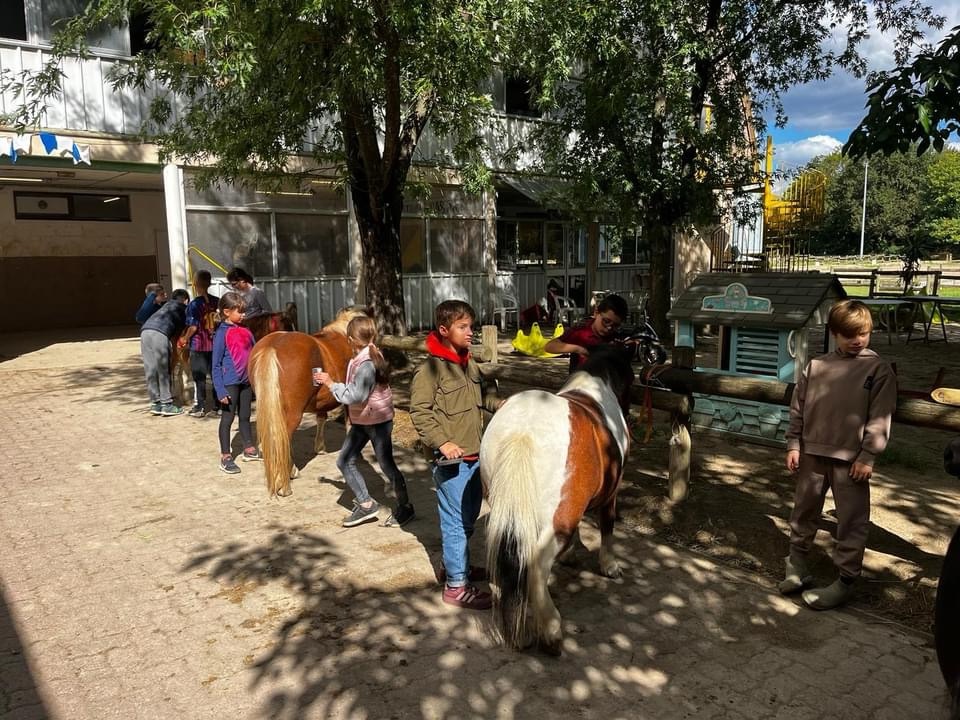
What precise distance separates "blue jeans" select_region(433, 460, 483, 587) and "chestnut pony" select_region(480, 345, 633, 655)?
0.33 meters

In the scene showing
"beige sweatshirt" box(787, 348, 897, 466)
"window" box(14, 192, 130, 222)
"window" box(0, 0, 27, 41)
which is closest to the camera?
"beige sweatshirt" box(787, 348, 897, 466)

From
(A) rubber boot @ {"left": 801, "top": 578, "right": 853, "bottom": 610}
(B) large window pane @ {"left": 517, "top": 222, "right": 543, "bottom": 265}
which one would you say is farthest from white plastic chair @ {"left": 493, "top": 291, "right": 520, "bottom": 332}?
(A) rubber boot @ {"left": 801, "top": 578, "right": 853, "bottom": 610}

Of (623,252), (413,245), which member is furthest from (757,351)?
(623,252)

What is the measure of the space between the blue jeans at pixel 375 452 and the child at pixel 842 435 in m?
2.52

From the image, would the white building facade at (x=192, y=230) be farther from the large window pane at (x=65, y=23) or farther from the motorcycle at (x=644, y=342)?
the motorcycle at (x=644, y=342)

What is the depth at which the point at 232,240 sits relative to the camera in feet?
42.6

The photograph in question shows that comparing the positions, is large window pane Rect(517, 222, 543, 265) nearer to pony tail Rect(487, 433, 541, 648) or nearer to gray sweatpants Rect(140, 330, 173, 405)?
gray sweatpants Rect(140, 330, 173, 405)

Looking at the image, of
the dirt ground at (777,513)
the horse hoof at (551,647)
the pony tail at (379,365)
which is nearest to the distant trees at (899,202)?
the dirt ground at (777,513)

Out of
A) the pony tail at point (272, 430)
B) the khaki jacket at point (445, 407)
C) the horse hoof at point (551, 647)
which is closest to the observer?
the horse hoof at point (551, 647)

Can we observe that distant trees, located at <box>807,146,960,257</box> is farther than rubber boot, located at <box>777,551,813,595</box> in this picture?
Yes

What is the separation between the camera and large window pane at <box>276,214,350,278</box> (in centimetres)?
1377

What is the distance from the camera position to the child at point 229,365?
610 cm

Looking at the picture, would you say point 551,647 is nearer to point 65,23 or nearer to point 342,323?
point 342,323

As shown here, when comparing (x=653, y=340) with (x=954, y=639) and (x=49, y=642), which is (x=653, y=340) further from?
(x=49, y=642)
